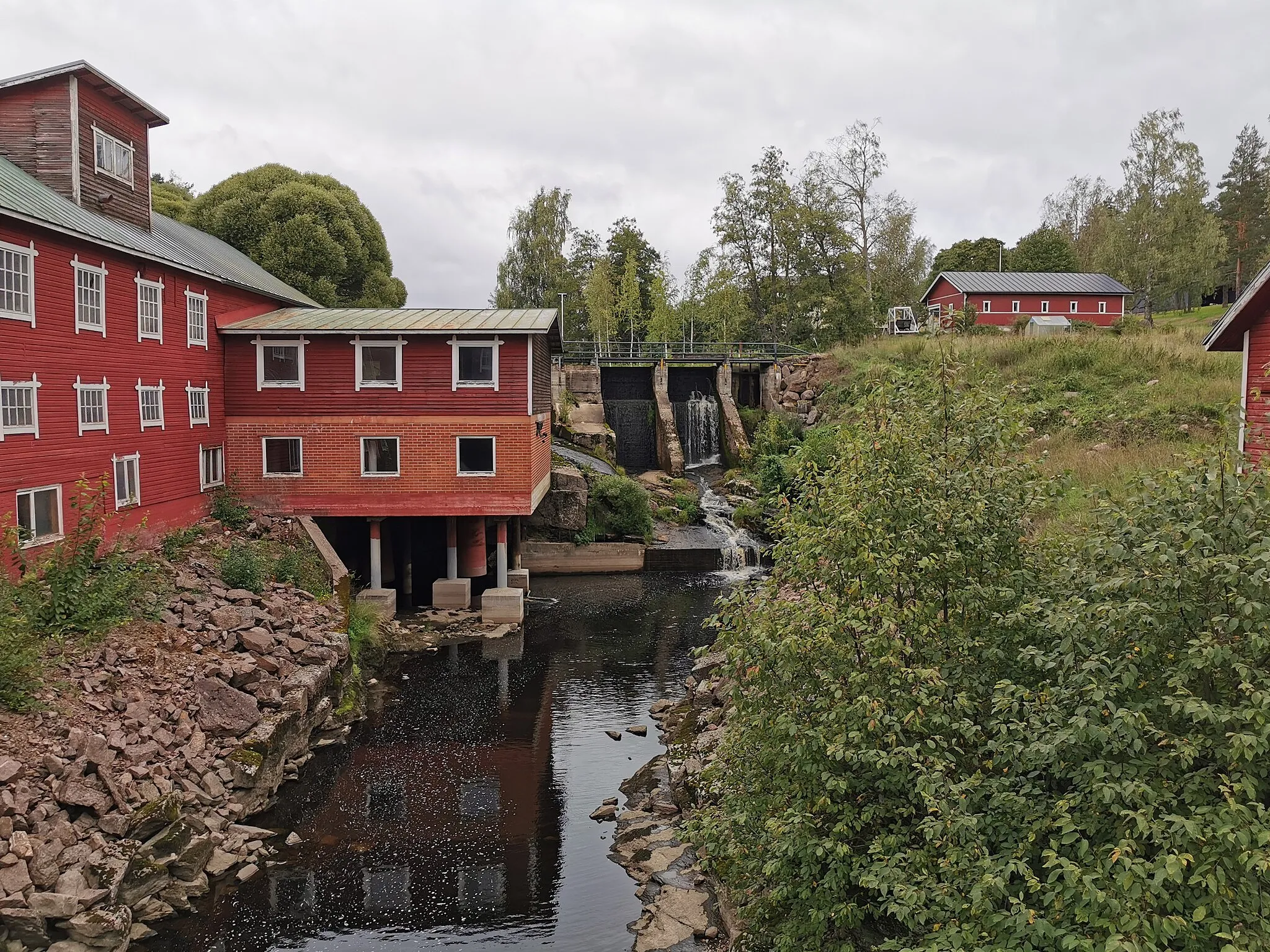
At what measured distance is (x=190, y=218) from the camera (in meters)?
47.2

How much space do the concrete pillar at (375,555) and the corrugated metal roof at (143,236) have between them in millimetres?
8719

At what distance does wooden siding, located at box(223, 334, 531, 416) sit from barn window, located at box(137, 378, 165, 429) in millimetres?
4234

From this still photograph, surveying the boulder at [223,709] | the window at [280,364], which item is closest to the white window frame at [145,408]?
the window at [280,364]

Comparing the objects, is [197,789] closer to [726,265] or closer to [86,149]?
[86,149]

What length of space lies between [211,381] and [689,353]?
36640 mm

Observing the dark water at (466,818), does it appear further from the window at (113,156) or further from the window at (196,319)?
the window at (113,156)

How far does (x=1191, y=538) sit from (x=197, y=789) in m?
15.3

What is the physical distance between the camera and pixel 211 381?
1054 inches

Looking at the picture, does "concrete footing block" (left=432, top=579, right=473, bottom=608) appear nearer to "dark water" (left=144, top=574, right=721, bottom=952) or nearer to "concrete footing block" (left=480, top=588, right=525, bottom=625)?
"concrete footing block" (left=480, top=588, right=525, bottom=625)

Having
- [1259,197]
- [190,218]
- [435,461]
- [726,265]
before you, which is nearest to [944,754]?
[435,461]

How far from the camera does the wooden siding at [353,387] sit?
90.7 feet

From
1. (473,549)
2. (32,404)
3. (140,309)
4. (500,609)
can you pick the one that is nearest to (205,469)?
(140,309)

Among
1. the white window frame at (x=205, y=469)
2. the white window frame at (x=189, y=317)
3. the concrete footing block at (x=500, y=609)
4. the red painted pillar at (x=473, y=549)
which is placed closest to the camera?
the white window frame at (x=189, y=317)

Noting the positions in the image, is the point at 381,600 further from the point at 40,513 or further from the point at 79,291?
the point at 79,291
